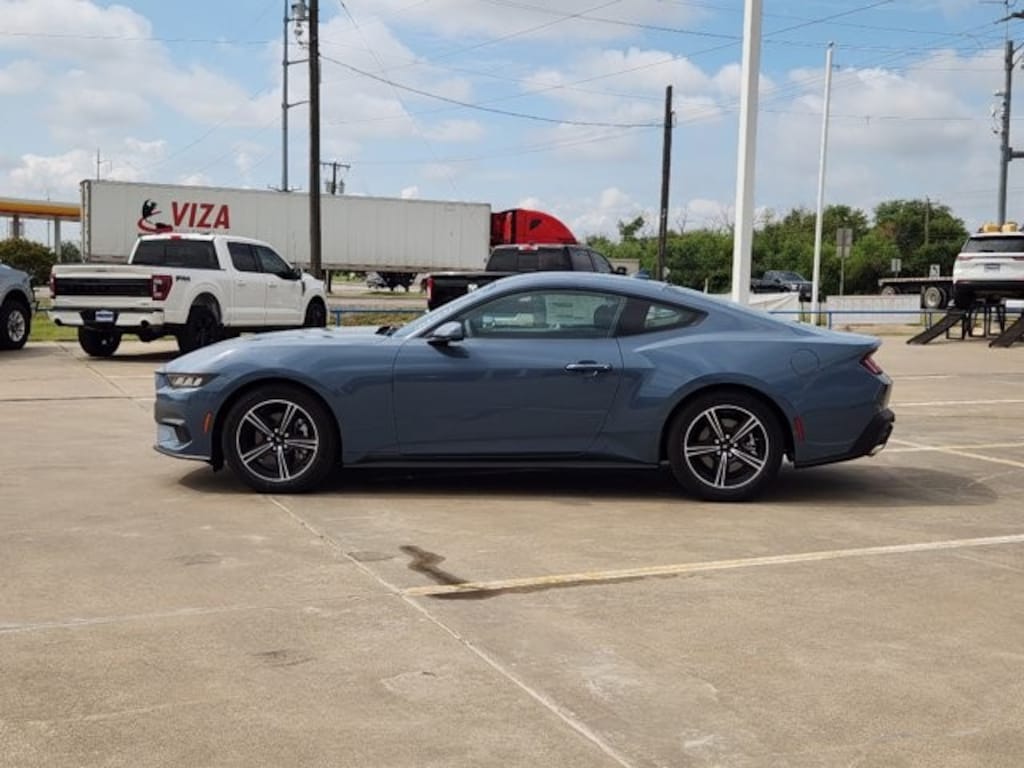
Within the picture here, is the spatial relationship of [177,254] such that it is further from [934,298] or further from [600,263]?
[934,298]

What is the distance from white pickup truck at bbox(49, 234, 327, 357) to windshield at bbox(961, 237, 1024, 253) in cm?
1607

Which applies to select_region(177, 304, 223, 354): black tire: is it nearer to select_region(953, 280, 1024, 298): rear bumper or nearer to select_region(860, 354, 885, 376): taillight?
select_region(860, 354, 885, 376): taillight

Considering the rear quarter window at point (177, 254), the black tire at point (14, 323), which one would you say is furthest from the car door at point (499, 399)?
the black tire at point (14, 323)

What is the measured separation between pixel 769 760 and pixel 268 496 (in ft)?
14.3

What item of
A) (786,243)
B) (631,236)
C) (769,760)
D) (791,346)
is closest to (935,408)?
(791,346)

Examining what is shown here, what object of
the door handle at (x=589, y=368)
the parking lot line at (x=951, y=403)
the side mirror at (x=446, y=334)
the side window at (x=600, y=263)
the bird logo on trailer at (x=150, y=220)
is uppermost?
the bird logo on trailer at (x=150, y=220)

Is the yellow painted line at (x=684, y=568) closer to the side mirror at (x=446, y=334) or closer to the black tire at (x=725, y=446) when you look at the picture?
the black tire at (x=725, y=446)

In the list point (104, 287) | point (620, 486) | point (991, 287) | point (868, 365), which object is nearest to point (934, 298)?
point (991, 287)

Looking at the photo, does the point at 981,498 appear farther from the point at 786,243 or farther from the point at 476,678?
the point at 786,243

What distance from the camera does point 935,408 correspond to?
12859 millimetres

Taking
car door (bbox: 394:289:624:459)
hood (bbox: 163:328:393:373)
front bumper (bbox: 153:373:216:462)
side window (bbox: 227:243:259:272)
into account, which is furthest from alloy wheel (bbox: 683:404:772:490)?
side window (bbox: 227:243:259:272)

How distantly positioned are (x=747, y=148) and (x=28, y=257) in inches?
1620

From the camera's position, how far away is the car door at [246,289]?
18.0 meters

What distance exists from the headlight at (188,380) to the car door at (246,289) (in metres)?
10.9
